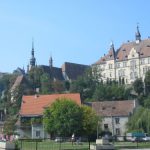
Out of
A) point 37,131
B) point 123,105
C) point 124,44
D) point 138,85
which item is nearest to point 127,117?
point 123,105

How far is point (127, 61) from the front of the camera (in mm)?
136250

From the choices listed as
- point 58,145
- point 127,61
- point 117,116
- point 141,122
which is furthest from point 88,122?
point 127,61

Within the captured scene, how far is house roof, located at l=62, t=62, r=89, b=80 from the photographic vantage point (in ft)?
500

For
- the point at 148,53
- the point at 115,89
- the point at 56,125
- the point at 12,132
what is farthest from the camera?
the point at 148,53

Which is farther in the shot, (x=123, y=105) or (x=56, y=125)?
(x=123, y=105)

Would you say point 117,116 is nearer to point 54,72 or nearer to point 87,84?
point 87,84

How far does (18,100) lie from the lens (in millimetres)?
105375

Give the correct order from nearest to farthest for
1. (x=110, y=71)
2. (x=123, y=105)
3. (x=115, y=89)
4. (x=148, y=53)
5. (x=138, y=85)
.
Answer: (x=123, y=105) → (x=115, y=89) → (x=138, y=85) → (x=148, y=53) → (x=110, y=71)

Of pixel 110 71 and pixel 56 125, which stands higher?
pixel 110 71

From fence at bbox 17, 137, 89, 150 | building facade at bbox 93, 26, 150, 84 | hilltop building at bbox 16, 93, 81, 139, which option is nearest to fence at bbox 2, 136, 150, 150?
fence at bbox 17, 137, 89, 150

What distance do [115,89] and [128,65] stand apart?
34537mm

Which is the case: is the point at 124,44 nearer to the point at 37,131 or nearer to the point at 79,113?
the point at 37,131

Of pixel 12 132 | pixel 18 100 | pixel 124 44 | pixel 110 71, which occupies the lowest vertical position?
pixel 12 132

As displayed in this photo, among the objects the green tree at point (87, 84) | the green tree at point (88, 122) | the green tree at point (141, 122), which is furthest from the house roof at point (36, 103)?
the green tree at point (87, 84)
